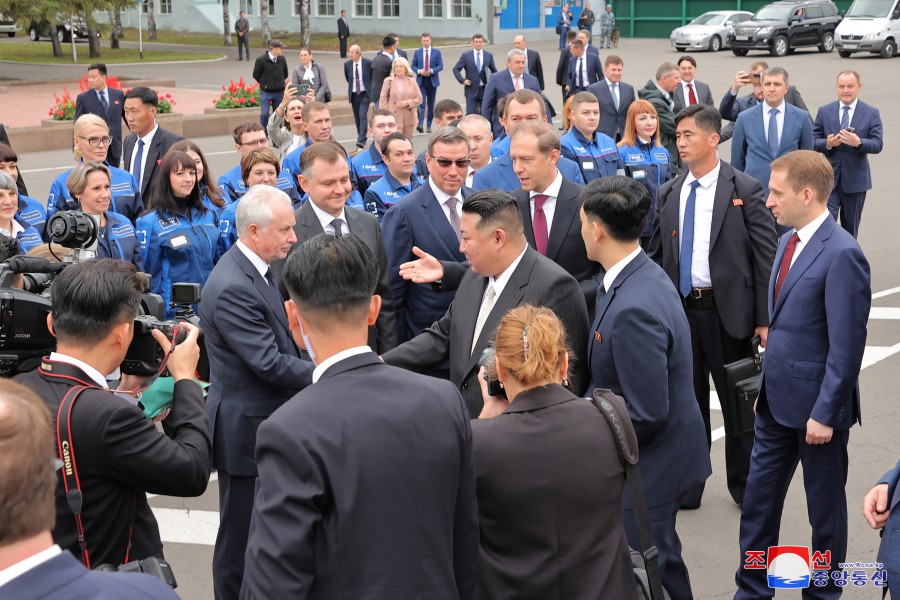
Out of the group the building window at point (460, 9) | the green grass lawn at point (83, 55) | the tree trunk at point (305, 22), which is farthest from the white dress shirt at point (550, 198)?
the building window at point (460, 9)

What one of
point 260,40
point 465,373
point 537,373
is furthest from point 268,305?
point 260,40

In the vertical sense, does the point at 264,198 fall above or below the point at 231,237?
above

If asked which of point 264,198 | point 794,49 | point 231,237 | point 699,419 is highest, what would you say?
point 794,49

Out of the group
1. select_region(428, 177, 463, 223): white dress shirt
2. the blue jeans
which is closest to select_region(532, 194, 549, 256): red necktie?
select_region(428, 177, 463, 223): white dress shirt

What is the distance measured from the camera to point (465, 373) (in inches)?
188

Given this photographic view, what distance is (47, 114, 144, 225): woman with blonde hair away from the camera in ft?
27.2

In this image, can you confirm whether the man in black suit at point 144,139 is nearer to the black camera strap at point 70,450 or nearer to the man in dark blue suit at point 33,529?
the black camera strap at point 70,450

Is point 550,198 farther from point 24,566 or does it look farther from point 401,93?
point 401,93

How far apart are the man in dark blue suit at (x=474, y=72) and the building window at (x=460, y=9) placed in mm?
28606

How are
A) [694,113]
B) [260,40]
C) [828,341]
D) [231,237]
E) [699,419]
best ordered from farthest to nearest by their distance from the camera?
1. [260,40]
2. [231,237]
3. [694,113]
4. [828,341]
5. [699,419]

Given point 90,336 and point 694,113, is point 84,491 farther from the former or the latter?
point 694,113

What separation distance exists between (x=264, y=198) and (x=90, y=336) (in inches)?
67.8

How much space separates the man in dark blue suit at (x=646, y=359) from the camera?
441 cm

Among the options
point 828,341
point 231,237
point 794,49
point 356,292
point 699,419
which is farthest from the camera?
point 794,49
